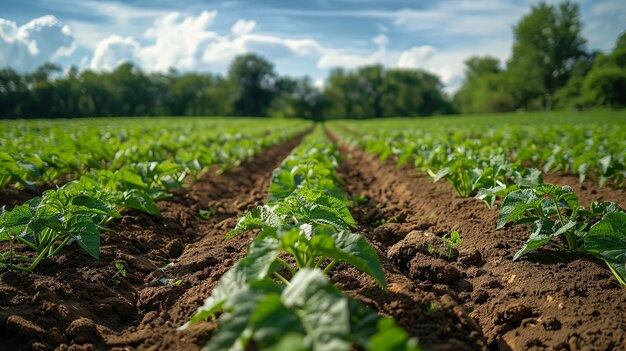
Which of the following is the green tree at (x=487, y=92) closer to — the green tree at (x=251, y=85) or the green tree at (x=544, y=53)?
the green tree at (x=544, y=53)

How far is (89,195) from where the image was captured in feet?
9.90

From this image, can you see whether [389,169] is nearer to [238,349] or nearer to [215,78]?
[238,349]

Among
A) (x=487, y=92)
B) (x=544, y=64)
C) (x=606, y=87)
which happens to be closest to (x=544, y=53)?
(x=544, y=64)

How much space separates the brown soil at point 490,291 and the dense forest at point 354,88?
47.5m

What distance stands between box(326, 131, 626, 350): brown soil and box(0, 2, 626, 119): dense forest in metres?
47.5

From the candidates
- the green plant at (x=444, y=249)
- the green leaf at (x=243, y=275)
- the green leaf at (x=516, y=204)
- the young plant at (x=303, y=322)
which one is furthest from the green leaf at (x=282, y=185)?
the young plant at (x=303, y=322)

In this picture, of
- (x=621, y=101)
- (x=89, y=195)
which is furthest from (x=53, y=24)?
(x=621, y=101)

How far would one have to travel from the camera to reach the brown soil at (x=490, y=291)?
1.94 m

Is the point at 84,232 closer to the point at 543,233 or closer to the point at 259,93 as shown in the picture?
the point at 543,233

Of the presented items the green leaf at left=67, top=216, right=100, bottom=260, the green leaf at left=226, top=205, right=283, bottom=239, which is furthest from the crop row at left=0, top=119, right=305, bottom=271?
the green leaf at left=226, top=205, right=283, bottom=239

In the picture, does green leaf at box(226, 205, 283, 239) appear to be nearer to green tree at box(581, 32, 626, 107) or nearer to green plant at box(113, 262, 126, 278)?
green plant at box(113, 262, 126, 278)

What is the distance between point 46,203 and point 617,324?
11.0ft

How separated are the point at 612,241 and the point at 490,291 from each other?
0.74 metres

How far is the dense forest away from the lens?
4878 centimetres
